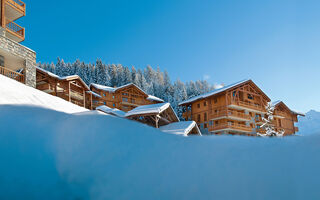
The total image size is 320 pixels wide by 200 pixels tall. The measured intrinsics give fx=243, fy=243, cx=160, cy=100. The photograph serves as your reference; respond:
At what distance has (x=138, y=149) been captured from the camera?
3943 mm

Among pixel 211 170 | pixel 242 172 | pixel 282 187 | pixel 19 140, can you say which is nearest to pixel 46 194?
pixel 19 140

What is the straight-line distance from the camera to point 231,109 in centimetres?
3378

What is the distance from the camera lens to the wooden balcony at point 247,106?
106 ft

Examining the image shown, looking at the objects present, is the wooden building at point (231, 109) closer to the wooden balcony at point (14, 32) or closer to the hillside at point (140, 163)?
the wooden balcony at point (14, 32)

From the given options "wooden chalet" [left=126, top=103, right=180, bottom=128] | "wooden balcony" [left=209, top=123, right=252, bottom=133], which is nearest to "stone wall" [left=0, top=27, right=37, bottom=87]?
"wooden chalet" [left=126, top=103, right=180, bottom=128]

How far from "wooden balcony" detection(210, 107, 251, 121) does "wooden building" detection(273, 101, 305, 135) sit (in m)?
7.83

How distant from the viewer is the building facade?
14.5m

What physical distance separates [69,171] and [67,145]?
0.54m

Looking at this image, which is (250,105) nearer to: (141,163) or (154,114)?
(154,114)

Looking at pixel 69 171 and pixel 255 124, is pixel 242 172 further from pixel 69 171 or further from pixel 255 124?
pixel 255 124

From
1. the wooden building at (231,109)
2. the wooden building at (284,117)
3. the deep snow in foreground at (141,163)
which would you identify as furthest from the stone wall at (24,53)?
the wooden building at (284,117)

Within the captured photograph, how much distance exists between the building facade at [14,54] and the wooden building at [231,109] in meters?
22.2

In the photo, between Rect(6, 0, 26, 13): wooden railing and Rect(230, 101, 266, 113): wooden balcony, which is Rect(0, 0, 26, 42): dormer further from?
Rect(230, 101, 266, 113): wooden balcony

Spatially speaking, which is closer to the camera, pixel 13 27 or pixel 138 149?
pixel 138 149
